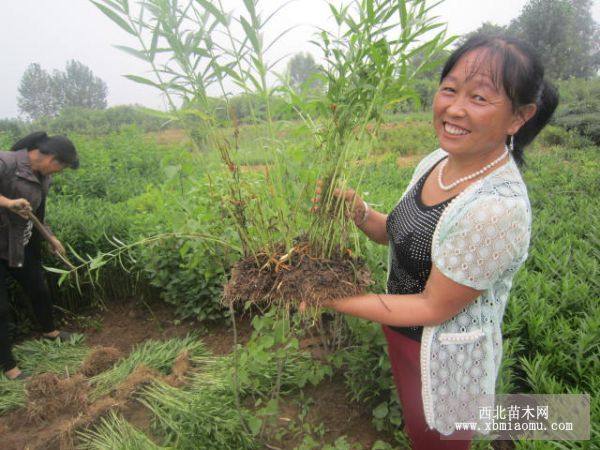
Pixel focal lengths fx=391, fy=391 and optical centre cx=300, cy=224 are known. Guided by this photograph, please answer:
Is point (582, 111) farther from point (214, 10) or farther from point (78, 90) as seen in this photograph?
point (78, 90)

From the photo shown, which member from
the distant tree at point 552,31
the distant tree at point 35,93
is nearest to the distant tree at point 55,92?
the distant tree at point 35,93

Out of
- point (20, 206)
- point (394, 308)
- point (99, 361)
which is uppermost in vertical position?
point (20, 206)

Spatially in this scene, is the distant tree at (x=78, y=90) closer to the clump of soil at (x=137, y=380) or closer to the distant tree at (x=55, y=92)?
the distant tree at (x=55, y=92)

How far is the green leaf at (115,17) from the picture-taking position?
0.97 meters

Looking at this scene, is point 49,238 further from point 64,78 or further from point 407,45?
point 64,78

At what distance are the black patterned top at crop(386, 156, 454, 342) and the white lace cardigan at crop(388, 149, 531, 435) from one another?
0.07 meters

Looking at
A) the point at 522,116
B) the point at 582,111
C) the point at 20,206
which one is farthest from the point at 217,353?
the point at 582,111

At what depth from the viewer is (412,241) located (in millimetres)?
1243

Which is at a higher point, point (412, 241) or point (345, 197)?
point (345, 197)

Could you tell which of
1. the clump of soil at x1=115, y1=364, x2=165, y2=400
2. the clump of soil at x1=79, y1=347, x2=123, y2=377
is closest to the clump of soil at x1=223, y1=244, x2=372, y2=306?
the clump of soil at x1=115, y1=364, x2=165, y2=400

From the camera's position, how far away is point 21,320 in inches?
135

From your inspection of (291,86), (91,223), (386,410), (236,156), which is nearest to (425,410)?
(386,410)

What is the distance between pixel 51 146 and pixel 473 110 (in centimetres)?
289

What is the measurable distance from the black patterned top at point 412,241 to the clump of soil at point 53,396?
83.5 inches
